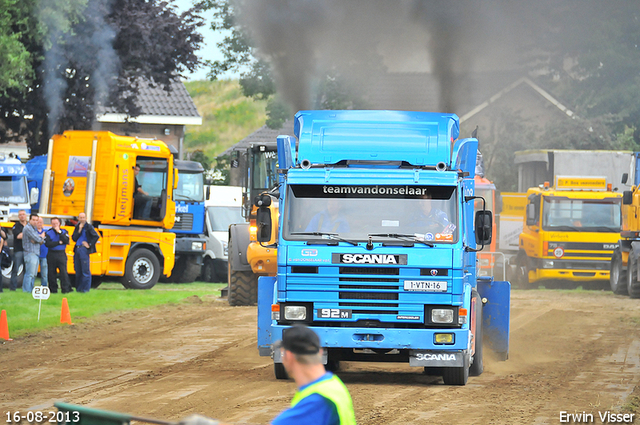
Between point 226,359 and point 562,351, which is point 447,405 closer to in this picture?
point 226,359

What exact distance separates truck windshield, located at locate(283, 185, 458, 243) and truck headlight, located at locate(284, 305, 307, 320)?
2.53 feet

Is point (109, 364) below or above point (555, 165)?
below

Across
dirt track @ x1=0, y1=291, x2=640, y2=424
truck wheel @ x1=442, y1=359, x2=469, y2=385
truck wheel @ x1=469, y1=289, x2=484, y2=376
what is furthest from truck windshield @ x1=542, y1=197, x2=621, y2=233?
truck wheel @ x1=442, y1=359, x2=469, y2=385

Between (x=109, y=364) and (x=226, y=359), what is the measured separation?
162cm

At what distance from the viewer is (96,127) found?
29.7m

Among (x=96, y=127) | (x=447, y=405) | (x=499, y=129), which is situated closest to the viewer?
(x=447, y=405)

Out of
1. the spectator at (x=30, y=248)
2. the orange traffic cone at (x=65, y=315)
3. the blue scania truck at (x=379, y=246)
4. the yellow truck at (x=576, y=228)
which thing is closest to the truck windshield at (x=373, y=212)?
the blue scania truck at (x=379, y=246)

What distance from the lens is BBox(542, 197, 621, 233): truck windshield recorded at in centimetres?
2919

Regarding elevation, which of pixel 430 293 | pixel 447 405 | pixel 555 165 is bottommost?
pixel 447 405

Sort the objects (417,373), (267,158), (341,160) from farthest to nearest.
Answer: (267,158), (417,373), (341,160)

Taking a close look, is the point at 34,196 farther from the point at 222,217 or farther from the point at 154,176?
the point at 222,217

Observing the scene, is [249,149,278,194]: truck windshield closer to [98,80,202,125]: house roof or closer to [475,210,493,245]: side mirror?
[475,210,493,245]: side mirror

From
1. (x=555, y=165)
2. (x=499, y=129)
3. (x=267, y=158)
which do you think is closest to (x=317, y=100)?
(x=267, y=158)

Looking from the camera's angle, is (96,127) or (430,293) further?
(96,127)
